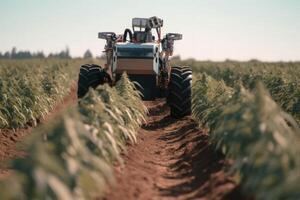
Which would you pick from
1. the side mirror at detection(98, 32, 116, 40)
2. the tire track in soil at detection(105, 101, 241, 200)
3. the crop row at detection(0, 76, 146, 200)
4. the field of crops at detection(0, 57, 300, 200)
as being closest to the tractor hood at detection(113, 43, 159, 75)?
the side mirror at detection(98, 32, 116, 40)

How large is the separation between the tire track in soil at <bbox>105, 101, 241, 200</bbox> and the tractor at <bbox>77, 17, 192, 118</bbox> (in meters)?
1.45

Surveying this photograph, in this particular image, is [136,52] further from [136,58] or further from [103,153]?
[103,153]

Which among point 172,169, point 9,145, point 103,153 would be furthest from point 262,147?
point 9,145

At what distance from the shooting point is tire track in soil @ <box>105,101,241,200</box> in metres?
7.29

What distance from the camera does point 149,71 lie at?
1488 centimetres

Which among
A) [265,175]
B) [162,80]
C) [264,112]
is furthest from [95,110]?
[162,80]

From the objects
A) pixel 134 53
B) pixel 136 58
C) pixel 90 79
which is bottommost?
pixel 90 79

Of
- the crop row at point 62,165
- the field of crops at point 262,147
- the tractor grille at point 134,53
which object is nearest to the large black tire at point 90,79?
the tractor grille at point 134,53

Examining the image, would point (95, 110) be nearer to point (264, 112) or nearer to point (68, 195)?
point (264, 112)

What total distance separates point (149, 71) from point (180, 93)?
1.03 m

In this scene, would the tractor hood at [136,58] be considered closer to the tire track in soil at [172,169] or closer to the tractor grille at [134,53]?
the tractor grille at [134,53]

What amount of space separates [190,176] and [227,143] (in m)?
1.46

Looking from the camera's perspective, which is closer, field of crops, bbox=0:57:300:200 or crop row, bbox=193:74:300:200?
field of crops, bbox=0:57:300:200

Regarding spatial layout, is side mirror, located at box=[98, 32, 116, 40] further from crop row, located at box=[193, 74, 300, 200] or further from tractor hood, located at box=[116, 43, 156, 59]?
crop row, located at box=[193, 74, 300, 200]
